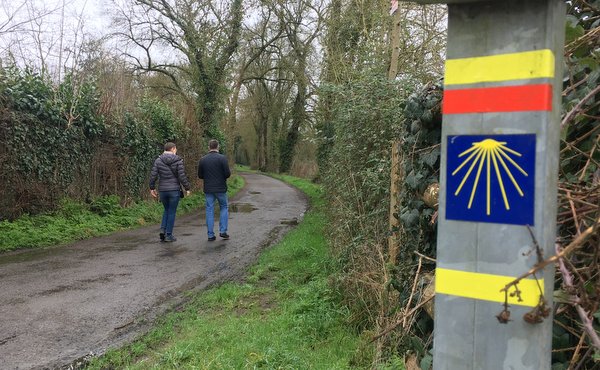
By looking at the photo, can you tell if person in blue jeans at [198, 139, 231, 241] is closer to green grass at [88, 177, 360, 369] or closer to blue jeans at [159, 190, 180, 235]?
blue jeans at [159, 190, 180, 235]

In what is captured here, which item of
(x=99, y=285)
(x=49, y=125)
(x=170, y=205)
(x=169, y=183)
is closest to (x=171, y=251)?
(x=170, y=205)

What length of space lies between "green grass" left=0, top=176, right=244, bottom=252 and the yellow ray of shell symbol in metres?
8.05

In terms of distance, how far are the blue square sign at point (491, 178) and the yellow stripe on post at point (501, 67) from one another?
192 mm

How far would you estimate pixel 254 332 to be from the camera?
13.9 ft

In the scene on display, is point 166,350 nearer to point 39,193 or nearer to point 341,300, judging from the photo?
point 341,300

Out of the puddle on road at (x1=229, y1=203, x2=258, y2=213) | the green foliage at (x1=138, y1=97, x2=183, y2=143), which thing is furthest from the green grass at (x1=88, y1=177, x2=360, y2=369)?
the green foliage at (x1=138, y1=97, x2=183, y2=143)

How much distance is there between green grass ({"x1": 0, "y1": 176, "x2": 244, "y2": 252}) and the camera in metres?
7.91

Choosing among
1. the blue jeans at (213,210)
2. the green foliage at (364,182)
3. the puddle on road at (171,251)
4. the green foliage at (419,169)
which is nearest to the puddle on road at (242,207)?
the blue jeans at (213,210)

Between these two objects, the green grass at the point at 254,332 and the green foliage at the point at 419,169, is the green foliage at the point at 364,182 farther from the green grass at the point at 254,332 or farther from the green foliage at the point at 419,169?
the green foliage at the point at 419,169

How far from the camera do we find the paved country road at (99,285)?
4086mm

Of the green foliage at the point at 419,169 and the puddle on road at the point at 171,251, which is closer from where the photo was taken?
the green foliage at the point at 419,169

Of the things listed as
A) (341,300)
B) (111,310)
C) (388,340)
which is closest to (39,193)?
(111,310)

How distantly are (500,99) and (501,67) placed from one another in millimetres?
107

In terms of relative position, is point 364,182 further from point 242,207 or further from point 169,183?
point 242,207
